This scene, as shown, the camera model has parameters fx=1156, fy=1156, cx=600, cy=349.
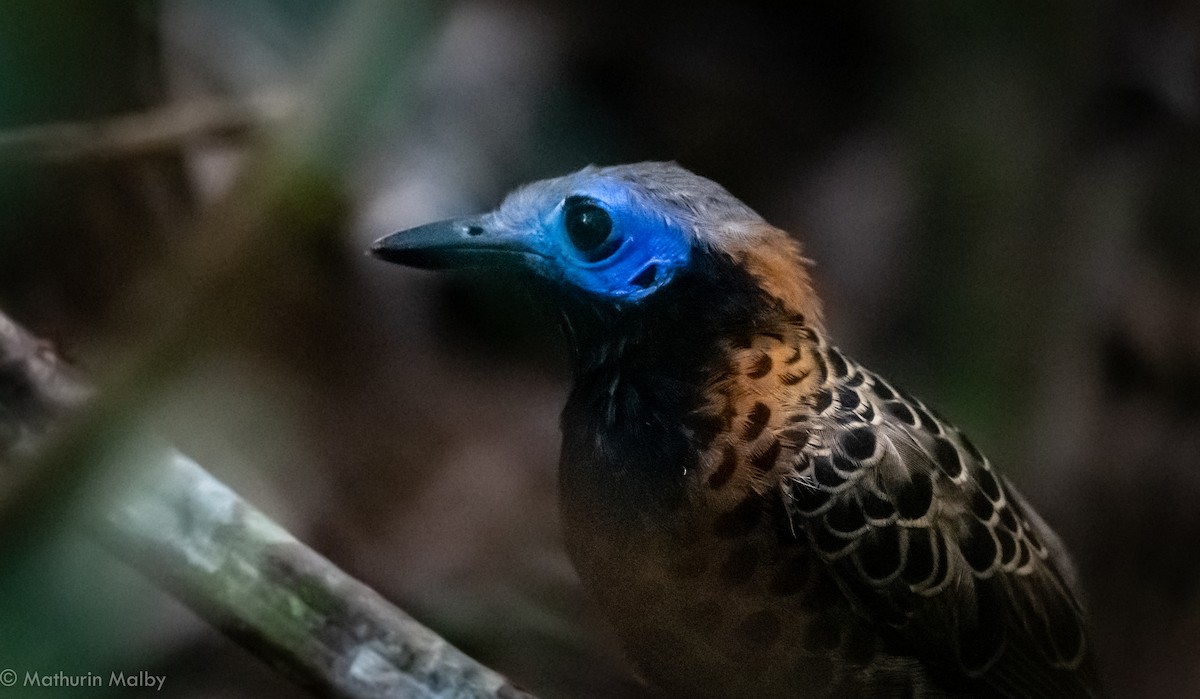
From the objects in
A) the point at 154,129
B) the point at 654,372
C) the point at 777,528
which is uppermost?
the point at 154,129

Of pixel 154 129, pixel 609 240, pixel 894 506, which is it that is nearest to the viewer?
pixel 609 240

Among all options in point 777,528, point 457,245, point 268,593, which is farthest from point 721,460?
point 268,593

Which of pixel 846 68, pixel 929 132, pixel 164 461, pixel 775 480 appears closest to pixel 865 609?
pixel 775 480

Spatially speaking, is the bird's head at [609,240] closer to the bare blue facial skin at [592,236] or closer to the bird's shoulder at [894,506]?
the bare blue facial skin at [592,236]

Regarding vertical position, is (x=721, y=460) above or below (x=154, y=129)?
below

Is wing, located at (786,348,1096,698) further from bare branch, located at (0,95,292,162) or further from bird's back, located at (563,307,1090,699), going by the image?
bare branch, located at (0,95,292,162)

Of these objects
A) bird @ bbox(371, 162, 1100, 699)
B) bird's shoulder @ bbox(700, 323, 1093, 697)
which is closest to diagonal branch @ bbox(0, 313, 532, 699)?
bird @ bbox(371, 162, 1100, 699)

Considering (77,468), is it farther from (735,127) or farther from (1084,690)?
(735,127)

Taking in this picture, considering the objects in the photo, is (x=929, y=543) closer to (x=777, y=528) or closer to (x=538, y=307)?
(x=777, y=528)

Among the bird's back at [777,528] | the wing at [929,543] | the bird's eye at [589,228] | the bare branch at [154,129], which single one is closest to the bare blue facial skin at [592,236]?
the bird's eye at [589,228]
